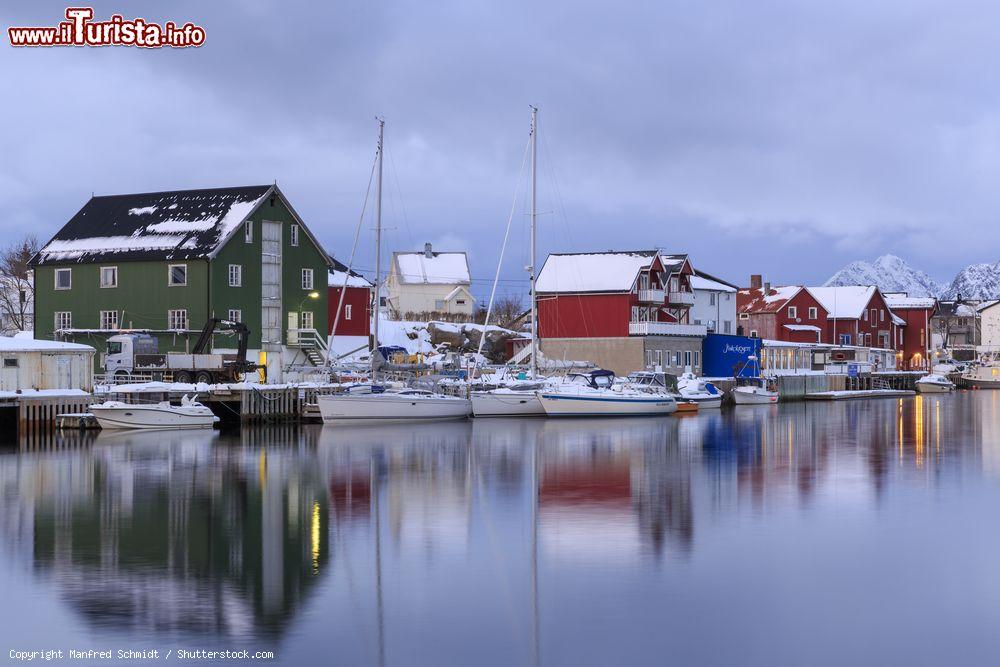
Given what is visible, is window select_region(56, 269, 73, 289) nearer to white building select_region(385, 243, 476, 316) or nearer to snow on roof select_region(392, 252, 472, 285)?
white building select_region(385, 243, 476, 316)

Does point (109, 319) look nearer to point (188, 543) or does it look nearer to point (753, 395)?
point (753, 395)

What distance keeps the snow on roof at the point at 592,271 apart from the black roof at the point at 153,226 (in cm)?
2402

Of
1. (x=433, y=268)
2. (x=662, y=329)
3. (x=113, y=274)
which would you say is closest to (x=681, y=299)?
(x=662, y=329)

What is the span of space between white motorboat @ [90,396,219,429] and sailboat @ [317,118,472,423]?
5.17 meters

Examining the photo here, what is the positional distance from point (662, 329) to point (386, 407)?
107 feet

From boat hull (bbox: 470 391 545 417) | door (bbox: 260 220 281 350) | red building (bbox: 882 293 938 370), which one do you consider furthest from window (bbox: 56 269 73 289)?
red building (bbox: 882 293 938 370)

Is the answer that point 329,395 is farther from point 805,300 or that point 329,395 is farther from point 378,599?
point 805,300

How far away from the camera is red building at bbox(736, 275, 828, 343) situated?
108 m

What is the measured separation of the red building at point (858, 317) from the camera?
4429 inches

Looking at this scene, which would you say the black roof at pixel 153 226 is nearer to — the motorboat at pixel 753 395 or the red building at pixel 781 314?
the motorboat at pixel 753 395

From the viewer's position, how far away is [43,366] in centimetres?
4856

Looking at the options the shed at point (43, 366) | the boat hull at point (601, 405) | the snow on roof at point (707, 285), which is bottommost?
the boat hull at point (601, 405)

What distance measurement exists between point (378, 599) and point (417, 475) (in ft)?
51.2

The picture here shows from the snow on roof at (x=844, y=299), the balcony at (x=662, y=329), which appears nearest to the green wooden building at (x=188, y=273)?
the balcony at (x=662, y=329)
